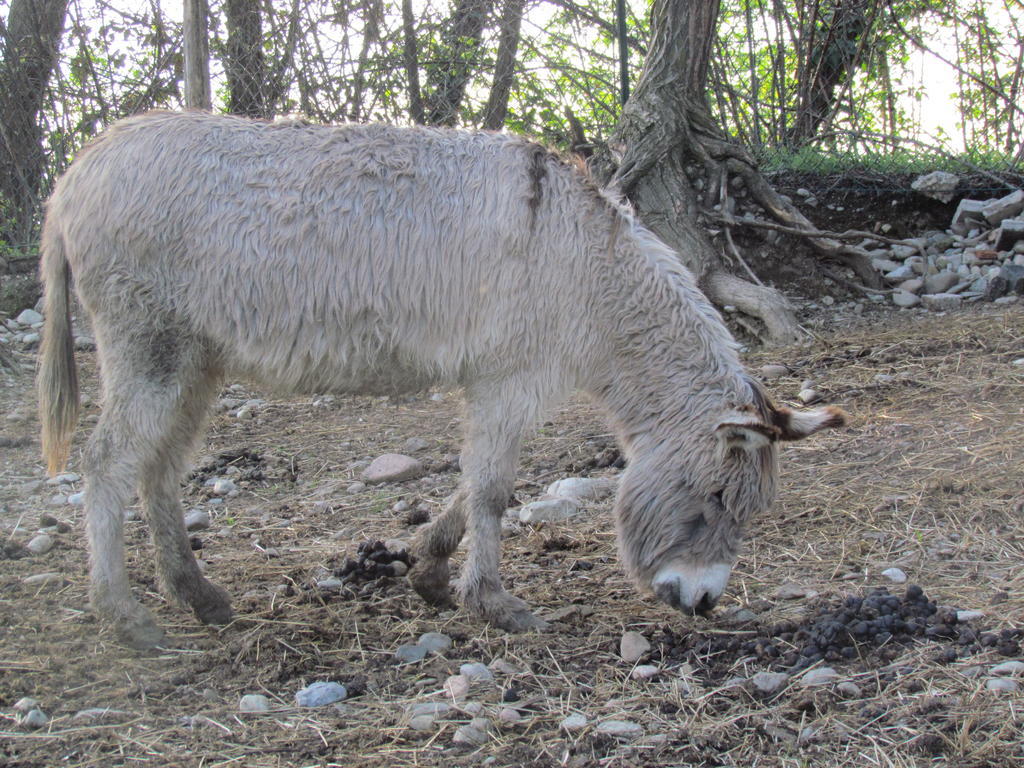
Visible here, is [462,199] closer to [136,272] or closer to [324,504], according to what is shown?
[136,272]

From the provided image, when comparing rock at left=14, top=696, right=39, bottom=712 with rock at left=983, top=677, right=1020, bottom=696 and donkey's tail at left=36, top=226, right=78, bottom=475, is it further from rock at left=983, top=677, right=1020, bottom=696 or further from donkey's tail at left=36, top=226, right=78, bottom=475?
rock at left=983, top=677, right=1020, bottom=696

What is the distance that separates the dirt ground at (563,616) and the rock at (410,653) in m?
0.05

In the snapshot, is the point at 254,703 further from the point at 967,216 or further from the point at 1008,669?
the point at 967,216

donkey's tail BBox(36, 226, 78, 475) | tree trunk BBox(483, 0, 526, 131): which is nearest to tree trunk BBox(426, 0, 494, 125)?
tree trunk BBox(483, 0, 526, 131)

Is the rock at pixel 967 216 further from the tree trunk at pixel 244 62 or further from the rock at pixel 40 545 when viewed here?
the rock at pixel 40 545

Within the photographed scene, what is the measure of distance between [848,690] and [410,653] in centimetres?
143

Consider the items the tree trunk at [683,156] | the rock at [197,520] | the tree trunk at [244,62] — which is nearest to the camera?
the rock at [197,520]

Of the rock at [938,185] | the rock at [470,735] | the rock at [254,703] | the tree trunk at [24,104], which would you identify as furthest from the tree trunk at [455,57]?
the rock at [470,735]

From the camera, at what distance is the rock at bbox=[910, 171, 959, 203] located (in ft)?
27.5

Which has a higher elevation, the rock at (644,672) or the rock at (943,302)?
the rock at (943,302)

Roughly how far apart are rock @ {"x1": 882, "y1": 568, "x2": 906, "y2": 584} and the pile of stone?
4.13 m

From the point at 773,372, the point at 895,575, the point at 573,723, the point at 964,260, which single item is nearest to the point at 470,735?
the point at 573,723

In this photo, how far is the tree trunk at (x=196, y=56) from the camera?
603cm

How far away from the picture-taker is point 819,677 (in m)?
2.97
